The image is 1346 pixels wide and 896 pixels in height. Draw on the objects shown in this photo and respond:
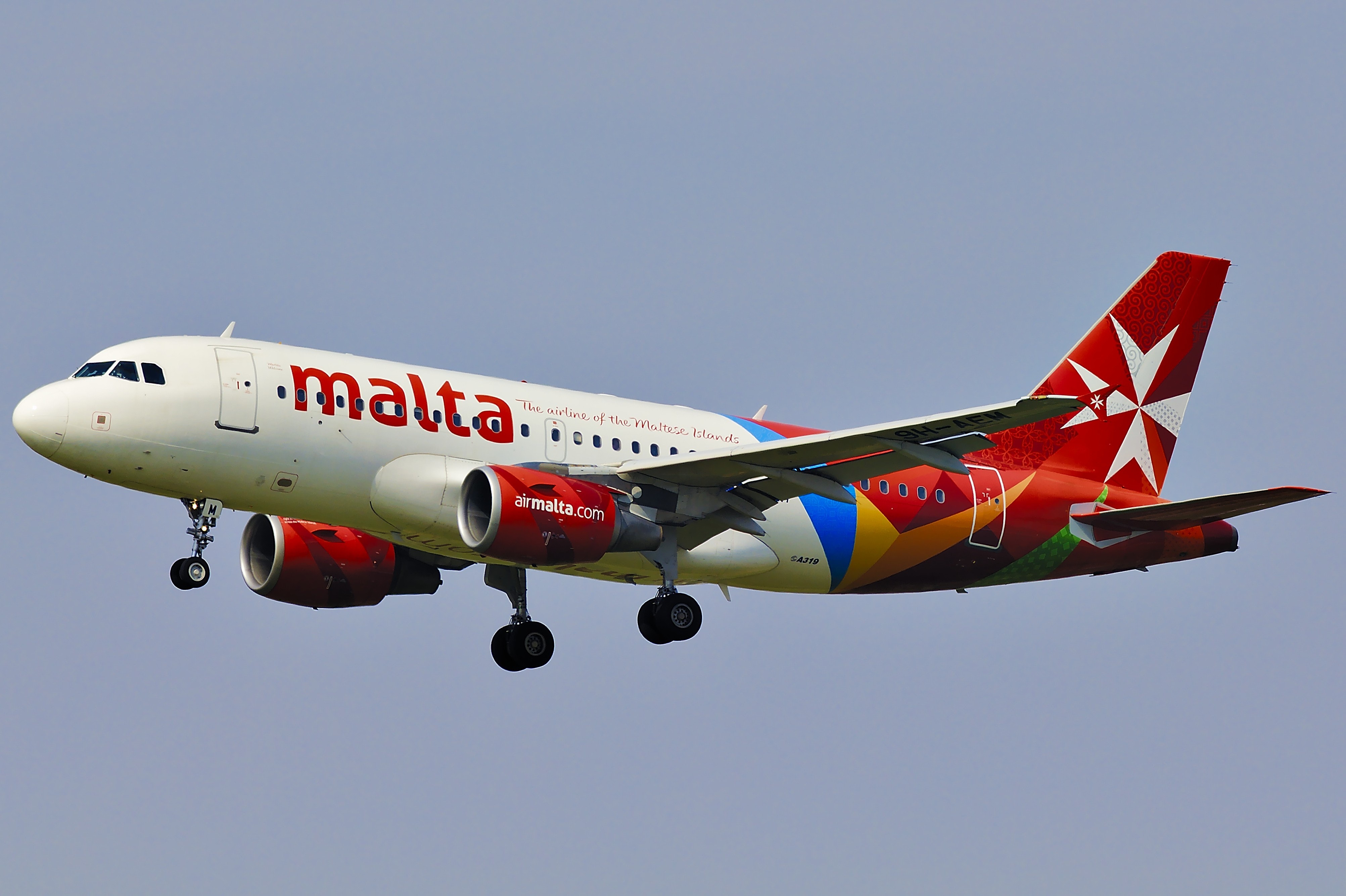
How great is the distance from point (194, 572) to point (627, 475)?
26.4ft

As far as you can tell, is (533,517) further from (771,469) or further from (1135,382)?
(1135,382)

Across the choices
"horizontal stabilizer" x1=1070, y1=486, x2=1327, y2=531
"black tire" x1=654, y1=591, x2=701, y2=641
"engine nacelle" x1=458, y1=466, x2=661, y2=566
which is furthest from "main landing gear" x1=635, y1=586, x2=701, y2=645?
"horizontal stabilizer" x1=1070, y1=486, x2=1327, y2=531

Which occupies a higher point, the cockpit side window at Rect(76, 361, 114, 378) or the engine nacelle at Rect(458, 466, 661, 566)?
the cockpit side window at Rect(76, 361, 114, 378)

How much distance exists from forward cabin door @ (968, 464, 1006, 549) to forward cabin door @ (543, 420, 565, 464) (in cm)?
932

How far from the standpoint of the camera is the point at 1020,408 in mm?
27906

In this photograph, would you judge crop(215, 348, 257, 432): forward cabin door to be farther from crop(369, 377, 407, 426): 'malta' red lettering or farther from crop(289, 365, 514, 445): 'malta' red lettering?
crop(369, 377, 407, 426): 'malta' red lettering

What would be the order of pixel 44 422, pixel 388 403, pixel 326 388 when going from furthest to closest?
1. pixel 388 403
2. pixel 326 388
3. pixel 44 422

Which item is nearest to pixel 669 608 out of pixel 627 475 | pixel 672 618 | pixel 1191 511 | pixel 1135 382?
pixel 672 618

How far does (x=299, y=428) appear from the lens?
3088cm

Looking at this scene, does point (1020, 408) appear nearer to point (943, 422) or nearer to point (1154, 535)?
point (943, 422)

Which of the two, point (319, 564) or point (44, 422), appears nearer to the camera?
point (44, 422)

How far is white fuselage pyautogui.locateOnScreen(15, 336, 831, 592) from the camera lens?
29984 millimetres

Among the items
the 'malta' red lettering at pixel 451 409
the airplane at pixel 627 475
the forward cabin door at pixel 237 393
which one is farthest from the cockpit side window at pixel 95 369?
the 'malta' red lettering at pixel 451 409

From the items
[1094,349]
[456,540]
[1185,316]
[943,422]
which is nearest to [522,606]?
[456,540]
